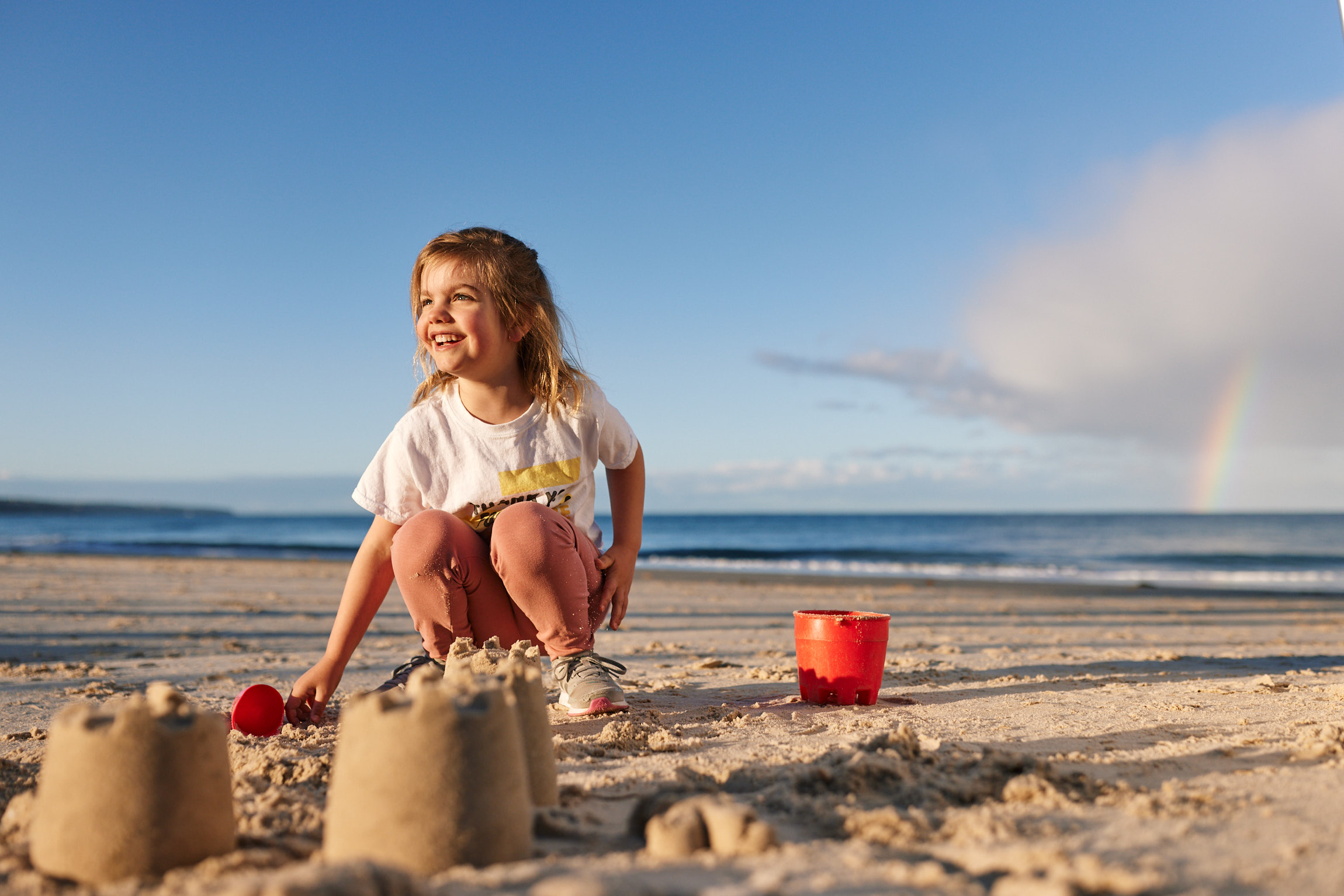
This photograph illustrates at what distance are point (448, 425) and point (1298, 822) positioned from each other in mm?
2497

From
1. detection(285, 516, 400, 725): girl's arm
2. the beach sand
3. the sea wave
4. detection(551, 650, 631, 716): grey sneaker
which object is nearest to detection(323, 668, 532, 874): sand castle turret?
the beach sand

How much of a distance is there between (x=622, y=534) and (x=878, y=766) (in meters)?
1.46

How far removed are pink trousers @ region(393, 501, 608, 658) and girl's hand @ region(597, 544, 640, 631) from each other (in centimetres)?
11

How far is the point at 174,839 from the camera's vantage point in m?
1.32

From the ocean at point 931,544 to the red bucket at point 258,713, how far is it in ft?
40.2

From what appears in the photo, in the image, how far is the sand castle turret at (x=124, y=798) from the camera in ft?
4.25

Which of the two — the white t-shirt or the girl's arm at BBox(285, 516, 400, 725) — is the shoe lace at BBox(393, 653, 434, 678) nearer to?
the girl's arm at BBox(285, 516, 400, 725)

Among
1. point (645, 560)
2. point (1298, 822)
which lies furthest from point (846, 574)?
point (1298, 822)

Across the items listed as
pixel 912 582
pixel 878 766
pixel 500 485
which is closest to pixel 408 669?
pixel 500 485

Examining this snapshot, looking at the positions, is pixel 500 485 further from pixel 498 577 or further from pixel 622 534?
pixel 622 534

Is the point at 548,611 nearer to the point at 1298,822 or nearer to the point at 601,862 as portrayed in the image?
the point at 601,862

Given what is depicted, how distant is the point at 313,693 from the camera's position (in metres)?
2.53

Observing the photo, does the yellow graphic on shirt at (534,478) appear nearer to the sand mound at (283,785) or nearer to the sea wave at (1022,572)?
the sand mound at (283,785)

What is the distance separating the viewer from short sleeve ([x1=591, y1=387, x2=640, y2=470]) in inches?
117
